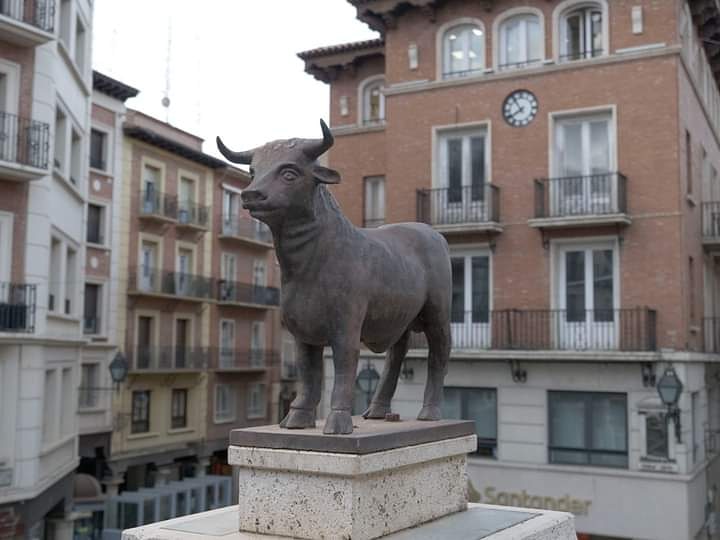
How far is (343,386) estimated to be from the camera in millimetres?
5004

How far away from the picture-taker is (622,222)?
18.5 meters

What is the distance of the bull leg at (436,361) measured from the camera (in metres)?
6.00

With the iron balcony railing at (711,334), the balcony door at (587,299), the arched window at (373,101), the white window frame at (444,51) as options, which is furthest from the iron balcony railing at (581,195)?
the arched window at (373,101)

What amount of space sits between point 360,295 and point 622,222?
14.7m

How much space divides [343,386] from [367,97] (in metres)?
20.7

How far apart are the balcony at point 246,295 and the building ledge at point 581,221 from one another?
19716 mm

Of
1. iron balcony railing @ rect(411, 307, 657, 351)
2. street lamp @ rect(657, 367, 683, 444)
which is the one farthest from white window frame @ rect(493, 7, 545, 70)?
street lamp @ rect(657, 367, 683, 444)

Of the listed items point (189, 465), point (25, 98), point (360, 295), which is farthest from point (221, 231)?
point (360, 295)

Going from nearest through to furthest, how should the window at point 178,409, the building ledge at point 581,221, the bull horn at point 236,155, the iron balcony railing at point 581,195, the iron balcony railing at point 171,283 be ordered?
the bull horn at point 236,155, the building ledge at point 581,221, the iron balcony railing at point 581,195, the iron balcony railing at point 171,283, the window at point 178,409

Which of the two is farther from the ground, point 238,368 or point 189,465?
point 238,368

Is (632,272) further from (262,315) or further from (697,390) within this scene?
(262,315)

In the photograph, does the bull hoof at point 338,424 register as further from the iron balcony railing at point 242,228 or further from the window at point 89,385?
the iron balcony railing at point 242,228

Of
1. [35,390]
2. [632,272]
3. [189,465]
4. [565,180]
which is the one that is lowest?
[189,465]

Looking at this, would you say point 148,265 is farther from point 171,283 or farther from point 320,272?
point 320,272
